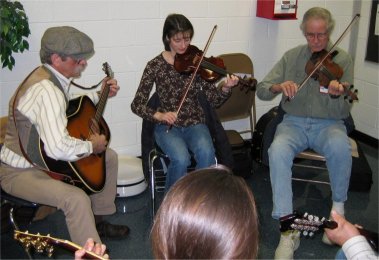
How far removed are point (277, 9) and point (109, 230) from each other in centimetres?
198

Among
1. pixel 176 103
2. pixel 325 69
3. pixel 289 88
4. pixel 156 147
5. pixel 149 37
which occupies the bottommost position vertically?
pixel 156 147

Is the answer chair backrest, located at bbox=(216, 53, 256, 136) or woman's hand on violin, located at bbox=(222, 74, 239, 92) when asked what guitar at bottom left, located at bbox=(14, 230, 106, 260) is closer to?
woman's hand on violin, located at bbox=(222, 74, 239, 92)

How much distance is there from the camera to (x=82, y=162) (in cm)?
212

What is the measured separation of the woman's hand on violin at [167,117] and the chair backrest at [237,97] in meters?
0.72

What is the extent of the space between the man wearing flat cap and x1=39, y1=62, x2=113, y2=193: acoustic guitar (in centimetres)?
6

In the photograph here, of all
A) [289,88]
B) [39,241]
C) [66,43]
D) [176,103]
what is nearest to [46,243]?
[39,241]

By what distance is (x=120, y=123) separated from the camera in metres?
3.22

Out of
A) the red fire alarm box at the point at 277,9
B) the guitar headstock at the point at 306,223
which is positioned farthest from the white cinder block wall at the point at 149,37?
the guitar headstock at the point at 306,223

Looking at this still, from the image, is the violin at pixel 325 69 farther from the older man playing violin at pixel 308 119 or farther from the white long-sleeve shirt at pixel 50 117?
the white long-sleeve shirt at pixel 50 117

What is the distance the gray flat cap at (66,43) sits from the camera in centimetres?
207

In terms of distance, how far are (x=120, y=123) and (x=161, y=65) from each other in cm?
82

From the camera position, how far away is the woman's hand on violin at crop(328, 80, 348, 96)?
7.80 ft

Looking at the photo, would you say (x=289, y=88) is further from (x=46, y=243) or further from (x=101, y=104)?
(x=46, y=243)

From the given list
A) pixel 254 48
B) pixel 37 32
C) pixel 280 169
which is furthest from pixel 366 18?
pixel 37 32
